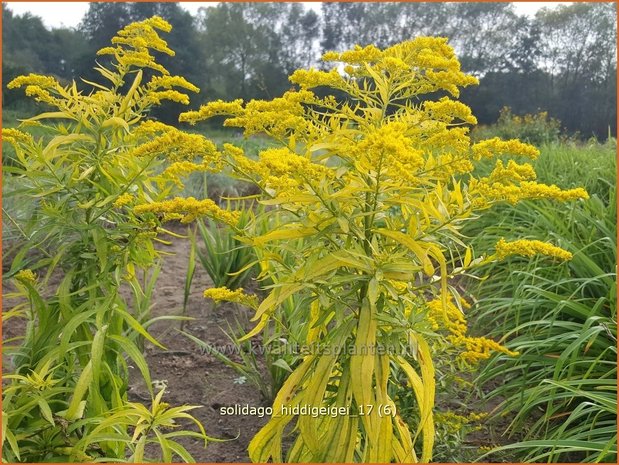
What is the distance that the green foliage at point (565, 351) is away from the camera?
231 centimetres

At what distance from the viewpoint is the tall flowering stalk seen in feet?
5.24

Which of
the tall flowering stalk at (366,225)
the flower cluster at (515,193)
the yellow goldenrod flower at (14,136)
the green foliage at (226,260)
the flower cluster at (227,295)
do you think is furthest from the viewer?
the green foliage at (226,260)

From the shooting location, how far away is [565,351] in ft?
7.80

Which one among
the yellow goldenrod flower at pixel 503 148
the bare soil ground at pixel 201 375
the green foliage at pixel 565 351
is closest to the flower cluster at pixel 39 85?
the bare soil ground at pixel 201 375

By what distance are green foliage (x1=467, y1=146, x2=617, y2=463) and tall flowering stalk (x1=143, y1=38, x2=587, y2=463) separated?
0.75 meters

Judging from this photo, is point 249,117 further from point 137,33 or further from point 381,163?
point 137,33

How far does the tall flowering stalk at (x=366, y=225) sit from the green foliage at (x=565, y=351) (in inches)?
29.6

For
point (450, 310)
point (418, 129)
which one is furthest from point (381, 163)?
point (450, 310)

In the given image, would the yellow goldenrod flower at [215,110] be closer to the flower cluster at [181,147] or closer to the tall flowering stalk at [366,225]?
the tall flowering stalk at [366,225]

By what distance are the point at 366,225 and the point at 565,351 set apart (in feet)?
4.28

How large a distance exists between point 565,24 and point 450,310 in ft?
29.4

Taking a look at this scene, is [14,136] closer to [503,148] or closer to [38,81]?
[38,81]

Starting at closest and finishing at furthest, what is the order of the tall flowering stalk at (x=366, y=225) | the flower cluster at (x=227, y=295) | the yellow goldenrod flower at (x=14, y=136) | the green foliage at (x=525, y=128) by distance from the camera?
the tall flowering stalk at (x=366, y=225), the flower cluster at (x=227, y=295), the yellow goldenrod flower at (x=14, y=136), the green foliage at (x=525, y=128)

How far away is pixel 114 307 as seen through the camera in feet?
7.19
